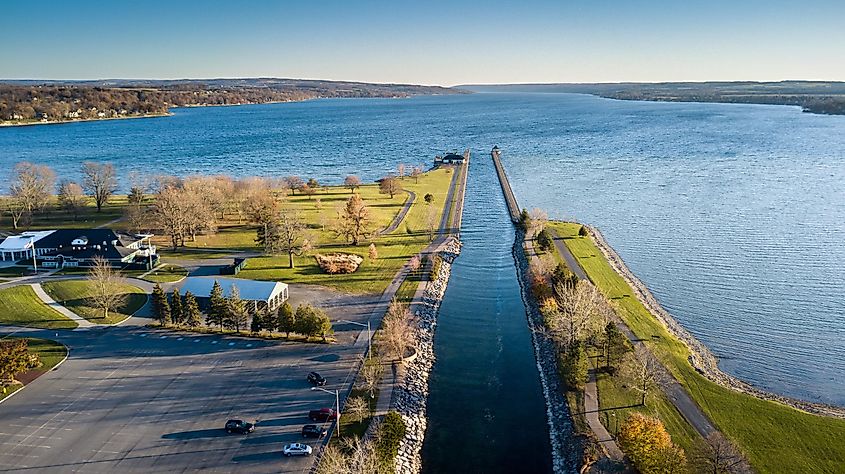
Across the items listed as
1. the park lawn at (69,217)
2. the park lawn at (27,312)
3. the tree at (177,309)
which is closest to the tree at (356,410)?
the tree at (177,309)

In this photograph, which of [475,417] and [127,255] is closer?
[475,417]

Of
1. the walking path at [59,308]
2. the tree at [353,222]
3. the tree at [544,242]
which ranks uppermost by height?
the tree at [353,222]

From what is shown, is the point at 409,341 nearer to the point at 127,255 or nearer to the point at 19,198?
the point at 127,255

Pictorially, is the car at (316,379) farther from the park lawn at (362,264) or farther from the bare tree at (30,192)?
the bare tree at (30,192)

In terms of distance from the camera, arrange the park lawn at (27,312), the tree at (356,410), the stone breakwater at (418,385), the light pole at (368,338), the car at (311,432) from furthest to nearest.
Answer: the park lawn at (27,312), the light pole at (368,338), the tree at (356,410), the stone breakwater at (418,385), the car at (311,432)

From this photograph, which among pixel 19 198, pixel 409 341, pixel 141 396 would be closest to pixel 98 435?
pixel 141 396

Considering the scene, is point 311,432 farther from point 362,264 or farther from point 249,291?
point 362,264
